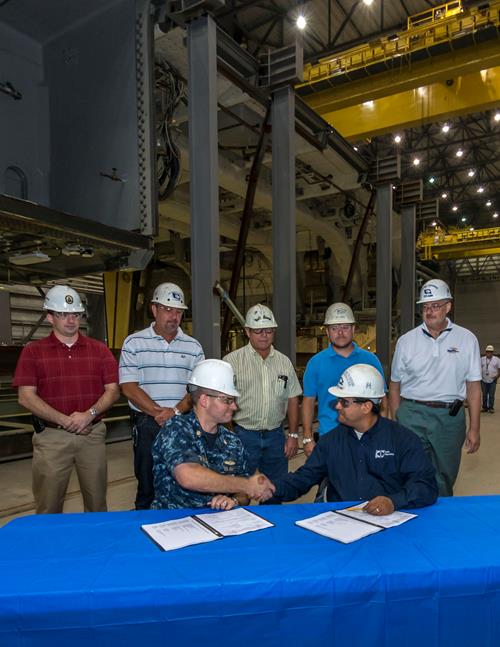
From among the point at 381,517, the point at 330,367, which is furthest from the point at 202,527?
the point at 330,367

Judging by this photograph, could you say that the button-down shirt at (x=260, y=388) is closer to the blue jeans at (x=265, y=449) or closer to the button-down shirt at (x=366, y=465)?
the blue jeans at (x=265, y=449)

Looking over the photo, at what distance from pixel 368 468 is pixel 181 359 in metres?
1.63

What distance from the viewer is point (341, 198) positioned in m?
11.9

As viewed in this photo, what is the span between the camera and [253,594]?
1.41m

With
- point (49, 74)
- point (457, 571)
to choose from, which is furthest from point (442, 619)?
point (49, 74)

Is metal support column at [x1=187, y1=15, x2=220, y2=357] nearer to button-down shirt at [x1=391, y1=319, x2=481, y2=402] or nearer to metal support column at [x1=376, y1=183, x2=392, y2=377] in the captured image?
button-down shirt at [x1=391, y1=319, x2=481, y2=402]

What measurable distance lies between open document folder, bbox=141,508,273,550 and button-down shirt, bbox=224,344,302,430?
4.39 ft

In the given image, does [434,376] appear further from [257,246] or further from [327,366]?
[257,246]

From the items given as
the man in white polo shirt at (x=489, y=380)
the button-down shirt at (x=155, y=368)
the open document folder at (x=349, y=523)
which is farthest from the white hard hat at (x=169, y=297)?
the man in white polo shirt at (x=489, y=380)

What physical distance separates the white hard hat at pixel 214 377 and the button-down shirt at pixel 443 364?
1.78 meters

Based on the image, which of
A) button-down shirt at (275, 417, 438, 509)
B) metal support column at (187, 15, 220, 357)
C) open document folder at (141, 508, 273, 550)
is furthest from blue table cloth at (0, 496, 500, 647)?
metal support column at (187, 15, 220, 357)

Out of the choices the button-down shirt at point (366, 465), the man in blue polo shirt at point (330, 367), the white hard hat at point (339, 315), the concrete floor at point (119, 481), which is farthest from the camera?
the concrete floor at point (119, 481)

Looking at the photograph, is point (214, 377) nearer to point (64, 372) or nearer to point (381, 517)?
point (381, 517)

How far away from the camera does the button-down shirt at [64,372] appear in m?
3.03
